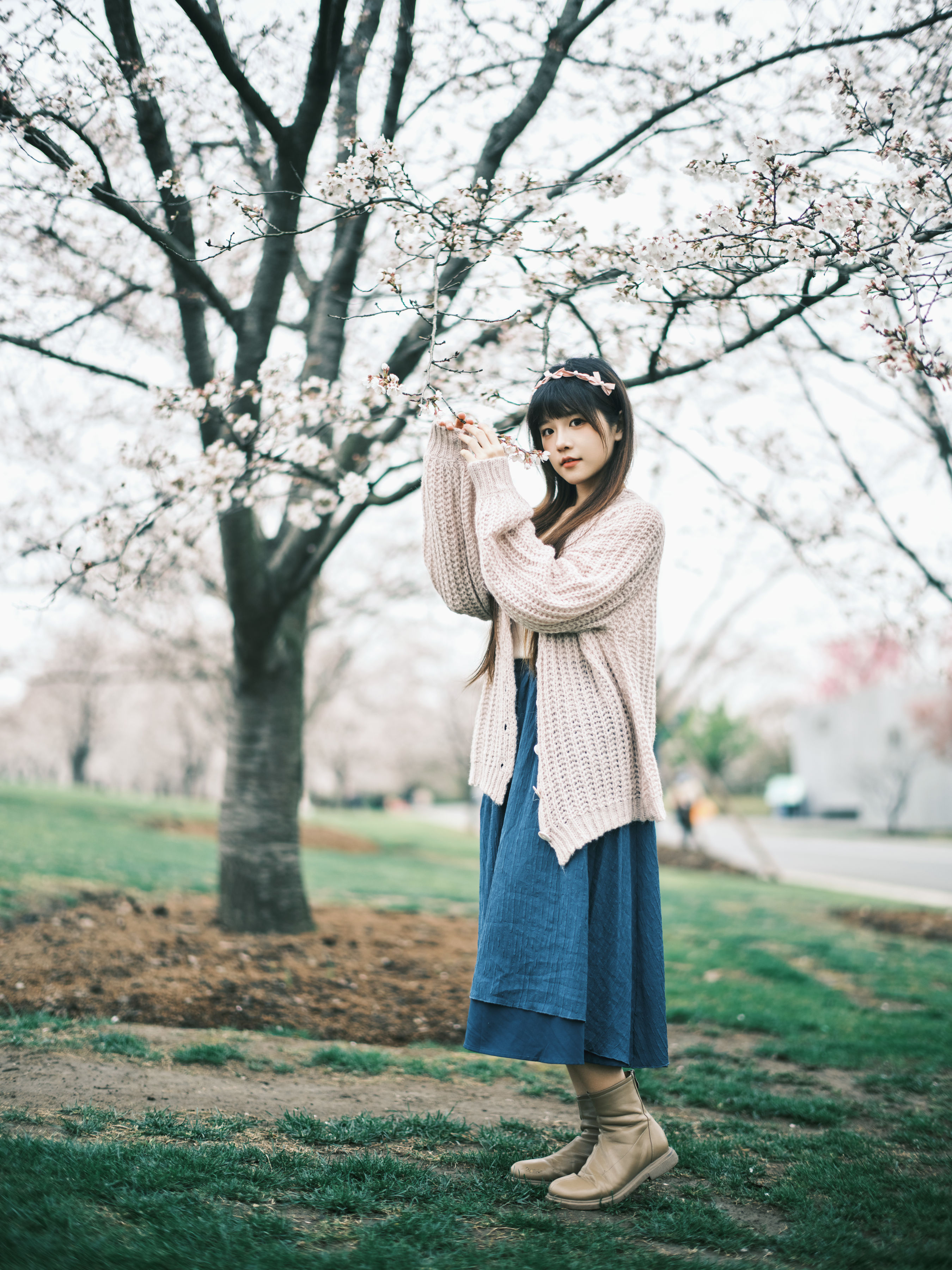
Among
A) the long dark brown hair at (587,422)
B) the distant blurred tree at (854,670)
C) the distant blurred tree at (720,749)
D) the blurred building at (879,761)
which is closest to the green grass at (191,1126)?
the long dark brown hair at (587,422)

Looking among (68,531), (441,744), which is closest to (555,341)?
(68,531)

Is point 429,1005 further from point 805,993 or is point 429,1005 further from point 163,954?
point 805,993

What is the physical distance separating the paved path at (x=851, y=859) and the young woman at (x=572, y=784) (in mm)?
9208

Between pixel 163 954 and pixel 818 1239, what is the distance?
3381 mm

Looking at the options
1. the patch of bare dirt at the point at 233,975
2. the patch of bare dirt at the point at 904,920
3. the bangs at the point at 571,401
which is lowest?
the patch of bare dirt at the point at 904,920

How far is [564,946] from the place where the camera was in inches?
88.7

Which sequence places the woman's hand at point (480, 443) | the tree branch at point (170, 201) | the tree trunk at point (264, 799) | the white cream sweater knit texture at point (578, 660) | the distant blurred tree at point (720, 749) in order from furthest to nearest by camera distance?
the distant blurred tree at point (720, 749) → the tree trunk at point (264, 799) → the tree branch at point (170, 201) → the woman's hand at point (480, 443) → the white cream sweater knit texture at point (578, 660)

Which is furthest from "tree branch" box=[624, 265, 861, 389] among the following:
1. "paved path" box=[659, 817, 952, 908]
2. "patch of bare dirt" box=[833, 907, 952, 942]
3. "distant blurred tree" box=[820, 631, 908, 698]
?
"distant blurred tree" box=[820, 631, 908, 698]

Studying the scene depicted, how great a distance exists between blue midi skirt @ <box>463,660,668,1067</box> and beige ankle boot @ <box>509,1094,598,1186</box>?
0.24 meters

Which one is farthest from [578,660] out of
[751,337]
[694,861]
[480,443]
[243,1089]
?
[694,861]

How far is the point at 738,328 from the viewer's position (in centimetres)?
432

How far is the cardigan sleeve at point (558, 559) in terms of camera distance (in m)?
2.35

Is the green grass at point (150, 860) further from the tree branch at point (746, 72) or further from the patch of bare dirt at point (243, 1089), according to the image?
the tree branch at point (746, 72)

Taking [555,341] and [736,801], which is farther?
[736,801]
